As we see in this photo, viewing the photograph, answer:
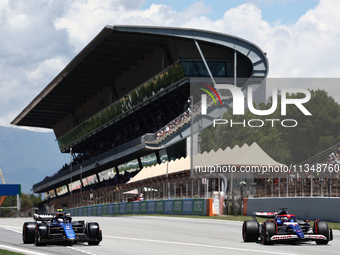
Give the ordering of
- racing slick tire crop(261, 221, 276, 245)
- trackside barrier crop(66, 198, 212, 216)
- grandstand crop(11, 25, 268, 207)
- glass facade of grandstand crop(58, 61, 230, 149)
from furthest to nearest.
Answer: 1. glass facade of grandstand crop(58, 61, 230, 149)
2. grandstand crop(11, 25, 268, 207)
3. trackside barrier crop(66, 198, 212, 216)
4. racing slick tire crop(261, 221, 276, 245)

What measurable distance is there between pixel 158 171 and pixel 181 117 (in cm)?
687

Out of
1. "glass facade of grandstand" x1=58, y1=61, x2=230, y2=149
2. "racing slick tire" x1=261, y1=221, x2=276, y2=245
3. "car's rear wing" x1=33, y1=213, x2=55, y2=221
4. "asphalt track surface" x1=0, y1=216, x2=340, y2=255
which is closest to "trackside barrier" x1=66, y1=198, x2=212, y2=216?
"asphalt track surface" x1=0, y1=216, x2=340, y2=255

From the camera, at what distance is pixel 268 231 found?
13.8 m

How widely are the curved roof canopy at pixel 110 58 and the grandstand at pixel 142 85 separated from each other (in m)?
0.09

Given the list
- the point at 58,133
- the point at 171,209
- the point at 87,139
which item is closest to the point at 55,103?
the point at 87,139

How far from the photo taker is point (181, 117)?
53.1 meters

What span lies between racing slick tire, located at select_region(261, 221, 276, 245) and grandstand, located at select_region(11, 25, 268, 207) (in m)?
29.3

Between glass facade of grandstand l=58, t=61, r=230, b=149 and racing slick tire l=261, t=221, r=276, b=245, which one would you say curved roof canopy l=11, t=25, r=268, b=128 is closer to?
glass facade of grandstand l=58, t=61, r=230, b=149

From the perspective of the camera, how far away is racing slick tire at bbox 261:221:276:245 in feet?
45.3

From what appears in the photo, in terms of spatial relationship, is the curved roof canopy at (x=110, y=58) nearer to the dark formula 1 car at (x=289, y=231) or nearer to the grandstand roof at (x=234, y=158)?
the grandstand roof at (x=234, y=158)

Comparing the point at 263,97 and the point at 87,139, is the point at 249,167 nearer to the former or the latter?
the point at 263,97

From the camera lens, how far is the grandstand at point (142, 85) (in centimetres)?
5341

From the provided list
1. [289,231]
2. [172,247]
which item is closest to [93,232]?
[172,247]

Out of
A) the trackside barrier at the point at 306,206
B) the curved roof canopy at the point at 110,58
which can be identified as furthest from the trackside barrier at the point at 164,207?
the curved roof canopy at the point at 110,58
